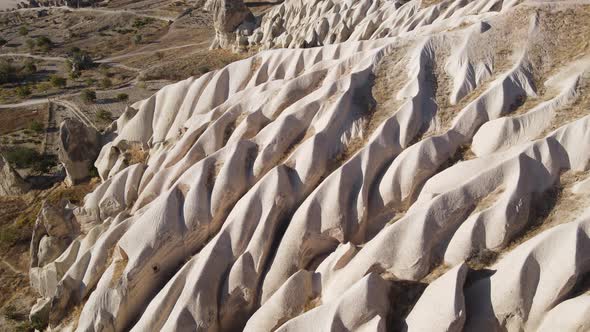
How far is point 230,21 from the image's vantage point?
132 ft

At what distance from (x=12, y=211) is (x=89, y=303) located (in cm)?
1051

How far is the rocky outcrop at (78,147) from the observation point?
17.6 meters

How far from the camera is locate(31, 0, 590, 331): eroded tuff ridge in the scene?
777cm

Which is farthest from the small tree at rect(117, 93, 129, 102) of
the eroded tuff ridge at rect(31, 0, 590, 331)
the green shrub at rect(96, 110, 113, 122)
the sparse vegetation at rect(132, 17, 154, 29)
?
the sparse vegetation at rect(132, 17, 154, 29)

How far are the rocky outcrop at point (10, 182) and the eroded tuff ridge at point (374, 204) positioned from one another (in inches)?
304

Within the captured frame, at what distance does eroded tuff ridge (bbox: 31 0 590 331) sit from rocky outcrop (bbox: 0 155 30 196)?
7715mm

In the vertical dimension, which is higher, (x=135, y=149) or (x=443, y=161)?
(x=443, y=161)

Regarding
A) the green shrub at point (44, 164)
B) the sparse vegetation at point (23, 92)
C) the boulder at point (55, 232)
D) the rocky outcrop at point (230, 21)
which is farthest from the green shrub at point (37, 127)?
the boulder at point (55, 232)

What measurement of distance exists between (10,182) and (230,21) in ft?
81.0

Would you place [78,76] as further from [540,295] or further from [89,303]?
[540,295]

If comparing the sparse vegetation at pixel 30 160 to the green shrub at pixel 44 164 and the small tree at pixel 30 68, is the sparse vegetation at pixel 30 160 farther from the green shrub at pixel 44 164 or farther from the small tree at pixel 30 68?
the small tree at pixel 30 68

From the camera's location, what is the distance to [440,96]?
38.5 feet

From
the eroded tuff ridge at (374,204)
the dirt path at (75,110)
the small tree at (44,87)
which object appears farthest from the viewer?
the small tree at (44,87)

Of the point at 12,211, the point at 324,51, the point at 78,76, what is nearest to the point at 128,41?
the point at 78,76
